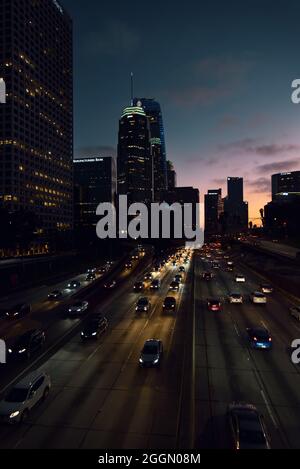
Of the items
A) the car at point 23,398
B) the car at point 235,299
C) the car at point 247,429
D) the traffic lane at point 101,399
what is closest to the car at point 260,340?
the traffic lane at point 101,399

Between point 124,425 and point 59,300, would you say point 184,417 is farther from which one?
point 59,300

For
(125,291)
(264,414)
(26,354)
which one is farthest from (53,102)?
(264,414)

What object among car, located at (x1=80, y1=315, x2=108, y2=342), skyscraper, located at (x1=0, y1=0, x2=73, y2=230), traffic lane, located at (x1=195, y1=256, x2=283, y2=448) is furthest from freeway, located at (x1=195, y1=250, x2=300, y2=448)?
skyscraper, located at (x1=0, y1=0, x2=73, y2=230)

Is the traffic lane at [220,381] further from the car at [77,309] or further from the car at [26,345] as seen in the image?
the car at [77,309]

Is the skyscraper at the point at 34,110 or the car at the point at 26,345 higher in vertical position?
the skyscraper at the point at 34,110

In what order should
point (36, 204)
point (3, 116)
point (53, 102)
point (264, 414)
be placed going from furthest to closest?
point (53, 102)
point (36, 204)
point (3, 116)
point (264, 414)

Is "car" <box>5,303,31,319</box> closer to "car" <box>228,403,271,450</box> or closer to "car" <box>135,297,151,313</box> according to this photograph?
"car" <box>135,297,151,313</box>
